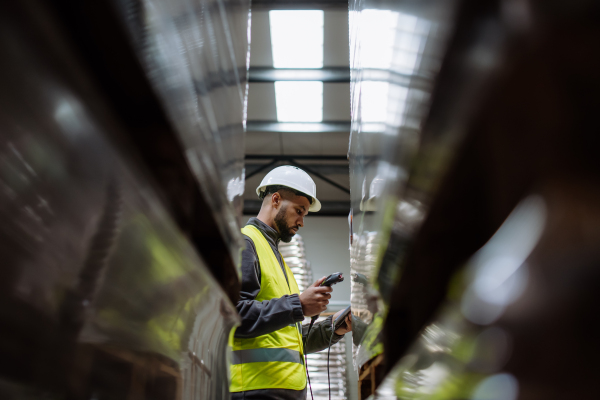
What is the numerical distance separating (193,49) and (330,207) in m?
6.58

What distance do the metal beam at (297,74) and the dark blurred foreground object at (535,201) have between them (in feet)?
14.9

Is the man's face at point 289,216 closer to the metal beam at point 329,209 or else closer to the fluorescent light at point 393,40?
the fluorescent light at point 393,40

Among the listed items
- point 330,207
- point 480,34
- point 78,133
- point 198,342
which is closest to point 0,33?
point 78,133

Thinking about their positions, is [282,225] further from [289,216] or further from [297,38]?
[297,38]

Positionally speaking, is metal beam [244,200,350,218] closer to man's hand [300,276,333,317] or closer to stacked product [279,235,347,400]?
stacked product [279,235,347,400]

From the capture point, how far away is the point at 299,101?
521cm

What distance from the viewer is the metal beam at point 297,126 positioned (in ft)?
18.1

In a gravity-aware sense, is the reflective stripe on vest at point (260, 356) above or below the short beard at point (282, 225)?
below

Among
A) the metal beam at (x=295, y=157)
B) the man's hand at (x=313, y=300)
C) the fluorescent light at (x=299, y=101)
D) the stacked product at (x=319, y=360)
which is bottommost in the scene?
the man's hand at (x=313, y=300)

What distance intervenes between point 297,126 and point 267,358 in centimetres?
409

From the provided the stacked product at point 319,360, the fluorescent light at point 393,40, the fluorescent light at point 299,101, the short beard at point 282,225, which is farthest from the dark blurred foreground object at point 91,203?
the fluorescent light at point 299,101

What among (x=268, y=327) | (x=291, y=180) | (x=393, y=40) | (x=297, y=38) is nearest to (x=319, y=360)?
(x=291, y=180)

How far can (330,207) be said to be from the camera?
275 inches

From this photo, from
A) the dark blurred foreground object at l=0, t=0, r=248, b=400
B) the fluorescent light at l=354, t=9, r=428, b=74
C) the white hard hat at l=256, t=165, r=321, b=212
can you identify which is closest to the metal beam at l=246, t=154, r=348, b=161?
the white hard hat at l=256, t=165, r=321, b=212
